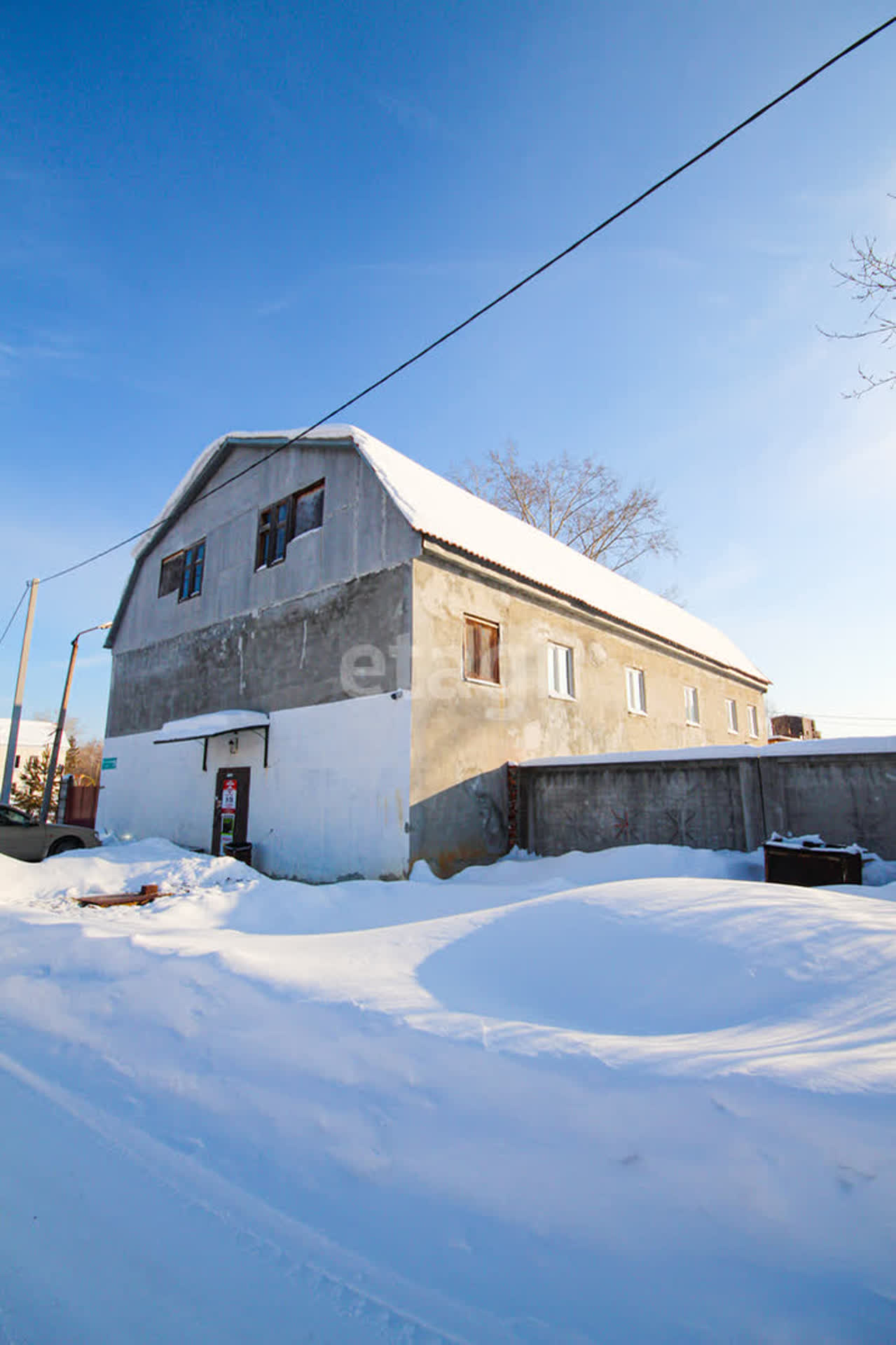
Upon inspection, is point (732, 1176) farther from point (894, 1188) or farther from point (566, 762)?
point (566, 762)

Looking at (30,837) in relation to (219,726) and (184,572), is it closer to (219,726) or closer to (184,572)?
(219,726)

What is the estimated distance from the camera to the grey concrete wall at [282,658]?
1058 centimetres

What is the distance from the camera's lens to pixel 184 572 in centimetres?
1603

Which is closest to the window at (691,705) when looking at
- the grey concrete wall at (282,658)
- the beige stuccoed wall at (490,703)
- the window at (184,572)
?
the beige stuccoed wall at (490,703)

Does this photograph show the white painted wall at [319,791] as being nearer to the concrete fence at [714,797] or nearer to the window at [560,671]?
the concrete fence at [714,797]

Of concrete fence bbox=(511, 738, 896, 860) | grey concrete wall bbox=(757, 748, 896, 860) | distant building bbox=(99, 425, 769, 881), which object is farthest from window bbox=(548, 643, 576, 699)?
grey concrete wall bbox=(757, 748, 896, 860)

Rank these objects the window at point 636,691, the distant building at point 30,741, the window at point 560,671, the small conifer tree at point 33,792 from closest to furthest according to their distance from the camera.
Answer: the window at point 560,671 < the window at point 636,691 < the small conifer tree at point 33,792 < the distant building at point 30,741

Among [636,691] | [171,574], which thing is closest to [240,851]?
[171,574]

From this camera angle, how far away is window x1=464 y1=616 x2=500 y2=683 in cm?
1116

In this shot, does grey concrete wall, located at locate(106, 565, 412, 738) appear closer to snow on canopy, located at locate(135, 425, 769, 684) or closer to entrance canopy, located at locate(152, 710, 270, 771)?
entrance canopy, located at locate(152, 710, 270, 771)

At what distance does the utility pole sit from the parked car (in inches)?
237

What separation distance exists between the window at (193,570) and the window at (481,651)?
7.42 metres

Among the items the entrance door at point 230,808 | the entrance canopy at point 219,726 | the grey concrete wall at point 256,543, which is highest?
the grey concrete wall at point 256,543

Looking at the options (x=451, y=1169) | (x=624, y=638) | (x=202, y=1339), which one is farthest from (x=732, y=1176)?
(x=624, y=638)
